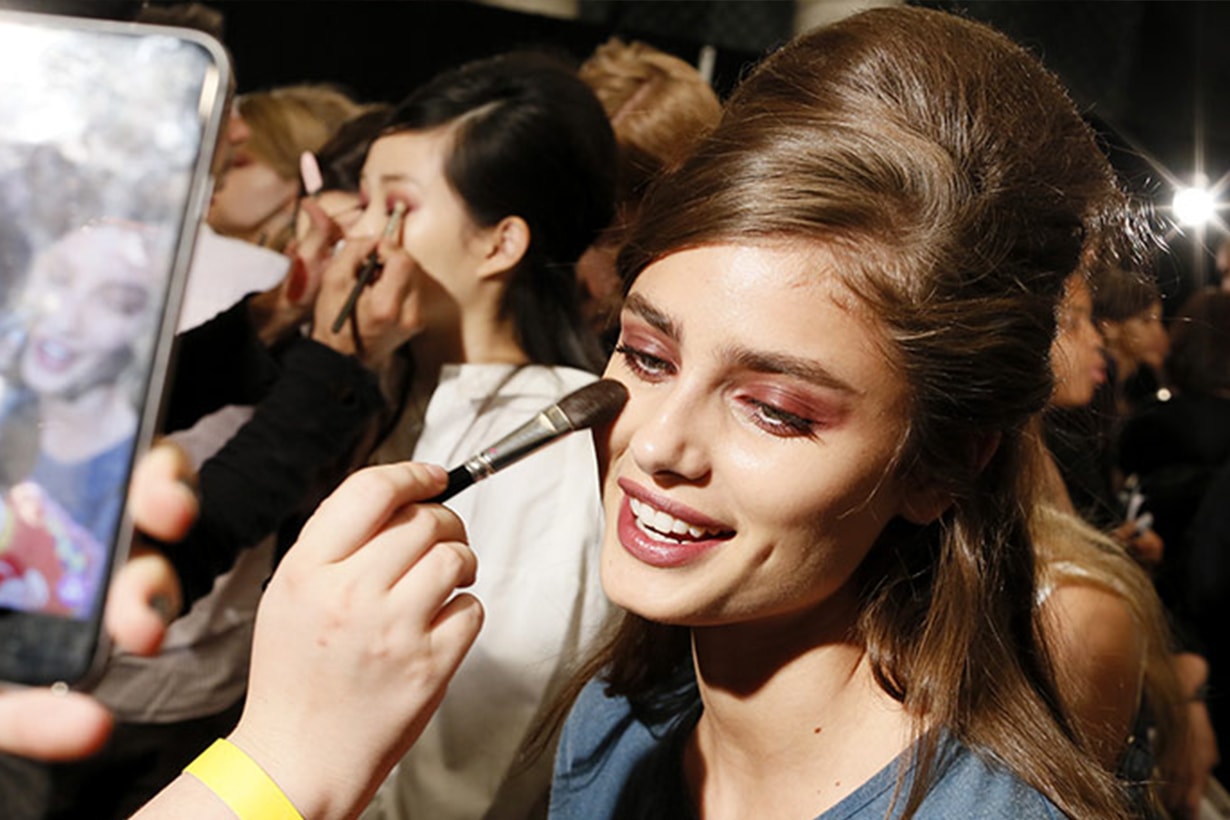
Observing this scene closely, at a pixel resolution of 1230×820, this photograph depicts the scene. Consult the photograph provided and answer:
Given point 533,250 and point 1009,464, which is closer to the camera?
point 1009,464

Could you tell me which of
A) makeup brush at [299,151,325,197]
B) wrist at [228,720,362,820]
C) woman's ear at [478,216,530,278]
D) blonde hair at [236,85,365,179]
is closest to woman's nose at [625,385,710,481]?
wrist at [228,720,362,820]

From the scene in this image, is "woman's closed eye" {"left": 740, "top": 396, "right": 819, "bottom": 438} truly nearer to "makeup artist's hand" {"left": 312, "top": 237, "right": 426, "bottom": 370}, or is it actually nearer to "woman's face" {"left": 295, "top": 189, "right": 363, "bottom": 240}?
"makeup artist's hand" {"left": 312, "top": 237, "right": 426, "bottom": 370}

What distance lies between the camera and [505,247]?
121cm

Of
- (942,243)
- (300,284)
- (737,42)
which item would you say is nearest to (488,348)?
(300,284)

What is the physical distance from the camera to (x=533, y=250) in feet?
4.02

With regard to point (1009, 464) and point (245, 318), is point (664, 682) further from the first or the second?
point (245, 318)

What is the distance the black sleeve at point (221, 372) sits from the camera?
94cm

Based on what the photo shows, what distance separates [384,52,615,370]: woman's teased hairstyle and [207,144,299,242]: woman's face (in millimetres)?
397

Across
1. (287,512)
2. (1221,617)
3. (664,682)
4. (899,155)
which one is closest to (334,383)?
(287,512)

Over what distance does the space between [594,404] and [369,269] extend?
0.52 metres

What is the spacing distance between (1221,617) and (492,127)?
4.35ft

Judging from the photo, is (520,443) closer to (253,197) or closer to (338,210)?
(338,210)

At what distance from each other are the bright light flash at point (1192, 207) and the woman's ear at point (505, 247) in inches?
24.2

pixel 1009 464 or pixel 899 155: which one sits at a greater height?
pixel 899 155
